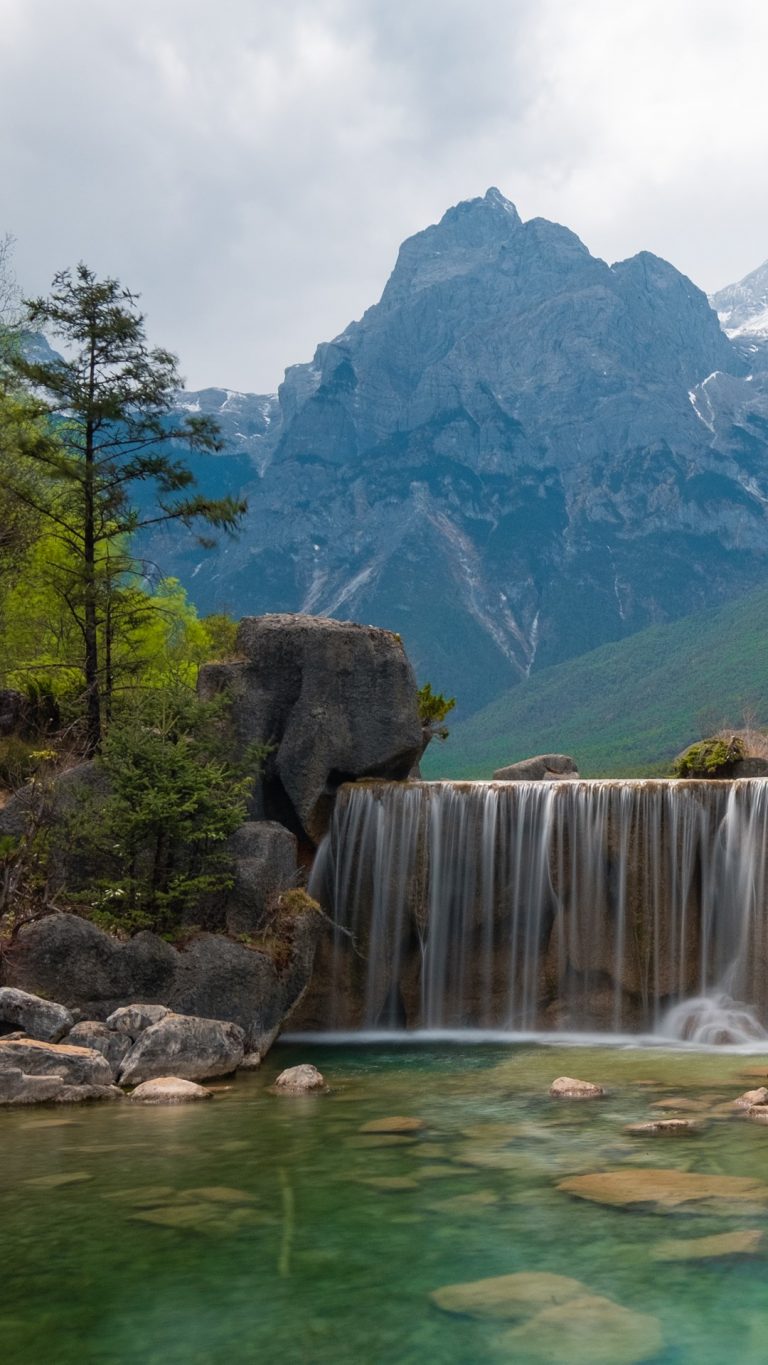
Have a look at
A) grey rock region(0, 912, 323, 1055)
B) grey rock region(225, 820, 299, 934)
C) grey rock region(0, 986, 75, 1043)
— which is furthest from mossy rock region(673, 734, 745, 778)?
grey rock region(0, 986, 75, 1043)

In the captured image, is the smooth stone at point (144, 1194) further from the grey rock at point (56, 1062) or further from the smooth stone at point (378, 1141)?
the grey rock at point (56, 1062)

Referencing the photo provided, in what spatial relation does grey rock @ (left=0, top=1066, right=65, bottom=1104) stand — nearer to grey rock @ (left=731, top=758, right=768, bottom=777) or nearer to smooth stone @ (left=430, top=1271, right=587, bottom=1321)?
smooth stone @ (left=430, top=1271, right=587, bottom=1321)

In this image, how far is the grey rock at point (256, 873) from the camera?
17.5m

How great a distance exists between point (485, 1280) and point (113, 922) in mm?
10380

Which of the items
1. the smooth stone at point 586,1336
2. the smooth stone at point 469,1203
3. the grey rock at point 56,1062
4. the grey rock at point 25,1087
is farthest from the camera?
the grey rock at point 56,1062

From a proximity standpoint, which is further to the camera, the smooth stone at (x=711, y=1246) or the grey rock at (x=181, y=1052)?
the grey rock at (x=181, y=1052)

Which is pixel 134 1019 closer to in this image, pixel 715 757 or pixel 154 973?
pixel 154 973

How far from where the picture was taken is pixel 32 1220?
8547 mm

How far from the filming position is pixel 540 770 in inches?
1201

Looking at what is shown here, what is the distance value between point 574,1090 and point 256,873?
6.43m

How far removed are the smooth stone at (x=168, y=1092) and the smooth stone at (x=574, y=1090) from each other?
12.8 ft

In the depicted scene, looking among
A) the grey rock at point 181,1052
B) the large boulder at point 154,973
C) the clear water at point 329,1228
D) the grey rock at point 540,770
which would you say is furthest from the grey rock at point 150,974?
the grey rock at point 540,770

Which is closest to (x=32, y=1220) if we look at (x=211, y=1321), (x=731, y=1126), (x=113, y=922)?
(x=211, y=1321)

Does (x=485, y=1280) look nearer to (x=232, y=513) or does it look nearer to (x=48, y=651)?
(x=232, y=513)
